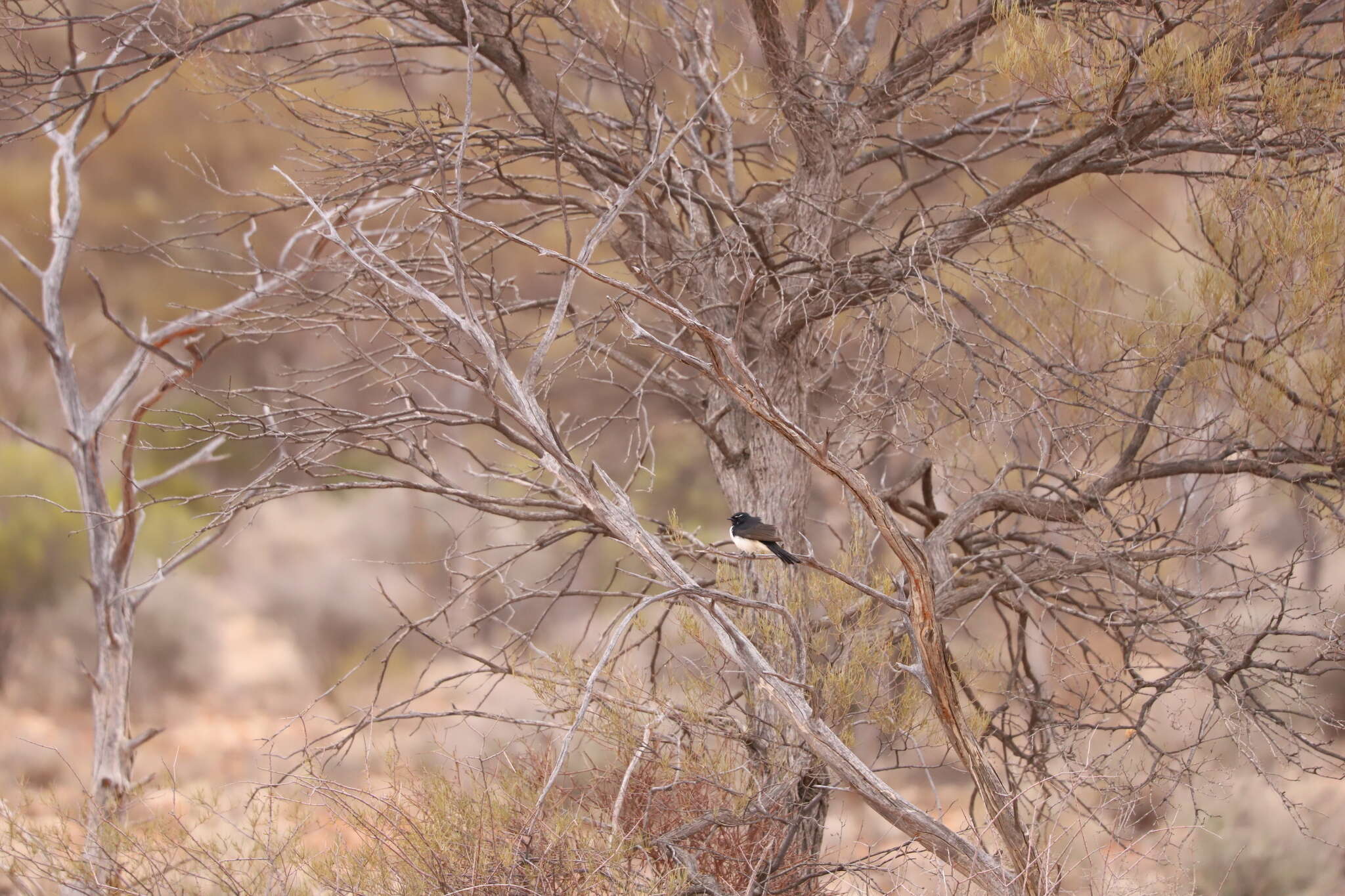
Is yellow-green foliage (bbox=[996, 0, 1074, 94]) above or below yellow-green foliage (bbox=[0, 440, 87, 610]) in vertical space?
below

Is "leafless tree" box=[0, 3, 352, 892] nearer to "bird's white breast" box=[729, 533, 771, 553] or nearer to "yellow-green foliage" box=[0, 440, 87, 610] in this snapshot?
"bird's white breast" box=[729, 533, 771, 553]

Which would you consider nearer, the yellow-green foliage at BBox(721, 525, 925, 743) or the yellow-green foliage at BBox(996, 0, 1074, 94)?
the yellow-green foliage at BBox(996, 0, 1074, 94)

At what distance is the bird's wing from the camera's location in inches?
120

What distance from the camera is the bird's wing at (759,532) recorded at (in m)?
3.05

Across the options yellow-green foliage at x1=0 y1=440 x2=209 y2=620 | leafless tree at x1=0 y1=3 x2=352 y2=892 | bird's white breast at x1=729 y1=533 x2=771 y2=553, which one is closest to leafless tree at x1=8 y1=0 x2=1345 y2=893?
bird's white breast at x1=729 y1=533 x2=771 y2=553

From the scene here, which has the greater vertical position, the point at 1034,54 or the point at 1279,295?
the point at 1034,54

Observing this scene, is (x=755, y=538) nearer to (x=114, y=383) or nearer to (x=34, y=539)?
(x=114, y=383)

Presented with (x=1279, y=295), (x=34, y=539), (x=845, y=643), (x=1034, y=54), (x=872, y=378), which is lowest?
(x=845, y=643)

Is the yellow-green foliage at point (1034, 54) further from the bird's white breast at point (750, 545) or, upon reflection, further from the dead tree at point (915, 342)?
the bird's white breast at point (750, 545)

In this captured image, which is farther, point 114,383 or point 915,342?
point 114,383

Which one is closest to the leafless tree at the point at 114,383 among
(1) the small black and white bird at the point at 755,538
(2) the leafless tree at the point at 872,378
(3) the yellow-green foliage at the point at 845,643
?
(2) the leafless tree at the point at 872,378

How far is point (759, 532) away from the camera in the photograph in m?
3.07

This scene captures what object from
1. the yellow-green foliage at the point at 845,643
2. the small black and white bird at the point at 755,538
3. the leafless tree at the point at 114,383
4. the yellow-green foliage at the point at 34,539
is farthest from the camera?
the yellow-green foliage at the point at 34,539

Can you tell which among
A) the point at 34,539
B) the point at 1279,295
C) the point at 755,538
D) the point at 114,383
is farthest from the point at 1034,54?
the point at 34,539
